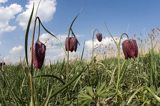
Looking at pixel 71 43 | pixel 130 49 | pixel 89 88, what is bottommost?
pixel 89 88

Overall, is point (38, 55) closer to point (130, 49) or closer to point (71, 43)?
point (130, 49)

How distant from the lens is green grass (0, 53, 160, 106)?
2770mm

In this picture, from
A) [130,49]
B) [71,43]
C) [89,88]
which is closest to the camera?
[89,88]

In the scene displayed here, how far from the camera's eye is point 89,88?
2979mm

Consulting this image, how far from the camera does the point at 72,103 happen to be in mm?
3020

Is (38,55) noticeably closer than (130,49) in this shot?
Yes

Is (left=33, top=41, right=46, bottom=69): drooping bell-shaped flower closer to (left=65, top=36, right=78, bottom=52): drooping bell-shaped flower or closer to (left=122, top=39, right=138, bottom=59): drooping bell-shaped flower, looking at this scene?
(left=122, top=39, right=138, bottom=59): drooping bell-shaped flower

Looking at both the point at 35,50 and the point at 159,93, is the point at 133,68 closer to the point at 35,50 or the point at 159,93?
the point at 159,93

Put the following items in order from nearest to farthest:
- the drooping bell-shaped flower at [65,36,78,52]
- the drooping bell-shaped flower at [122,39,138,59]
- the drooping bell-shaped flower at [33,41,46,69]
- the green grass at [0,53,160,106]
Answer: the drooping bell-shaped flower at [33,41,46,69] < the green grass at [0,53,160,106] < the drooping bell-shaped flower at [122,39,138,59] < the drooping bell-shaped flower at [65,36,78,52]

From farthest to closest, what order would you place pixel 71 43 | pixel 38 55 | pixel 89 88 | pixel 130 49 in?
pixel 71 43, pixel 130 49, pixel 89 88, pixel 38 55

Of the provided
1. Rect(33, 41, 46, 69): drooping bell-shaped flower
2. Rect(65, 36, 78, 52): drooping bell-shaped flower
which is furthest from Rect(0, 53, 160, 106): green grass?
Rect(65, 36, 78, 52): drooping bell-shaped flower

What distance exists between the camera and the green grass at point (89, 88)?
2.77 metres

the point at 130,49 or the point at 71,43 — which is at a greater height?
the point at 71,43

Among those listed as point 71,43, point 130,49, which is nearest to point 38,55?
point 130,49
